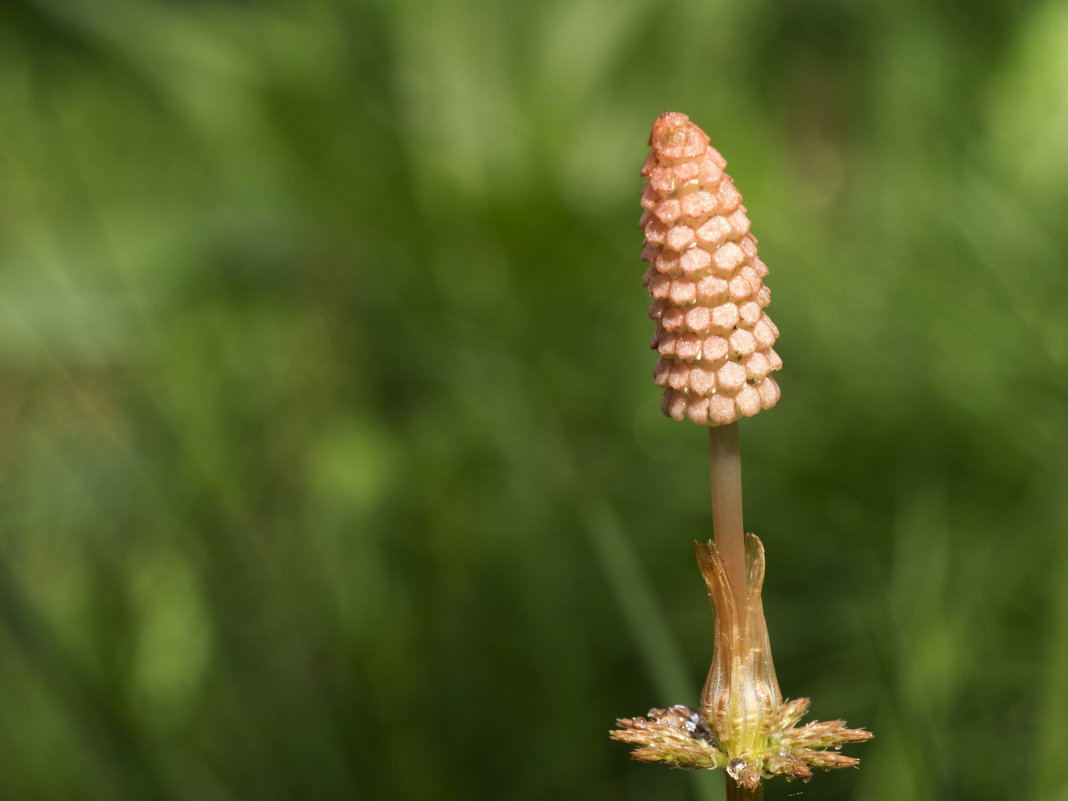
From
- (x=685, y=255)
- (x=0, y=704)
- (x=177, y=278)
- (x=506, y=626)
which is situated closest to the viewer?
(x=685, y=255)

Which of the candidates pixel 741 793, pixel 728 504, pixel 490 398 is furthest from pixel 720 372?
pixel 490 398

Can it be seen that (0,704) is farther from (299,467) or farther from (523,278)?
(523,278)

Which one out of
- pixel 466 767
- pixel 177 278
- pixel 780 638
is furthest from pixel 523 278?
pixel 466 767

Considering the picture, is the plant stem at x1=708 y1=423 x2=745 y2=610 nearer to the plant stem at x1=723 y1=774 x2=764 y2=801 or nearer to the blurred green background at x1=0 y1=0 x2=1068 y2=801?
the plant stem at x1=723 y1=774 x2=764 y2=801

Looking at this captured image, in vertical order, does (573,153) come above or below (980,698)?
above

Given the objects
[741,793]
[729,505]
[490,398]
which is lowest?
[741,793]

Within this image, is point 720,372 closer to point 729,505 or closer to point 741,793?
point 729,505
